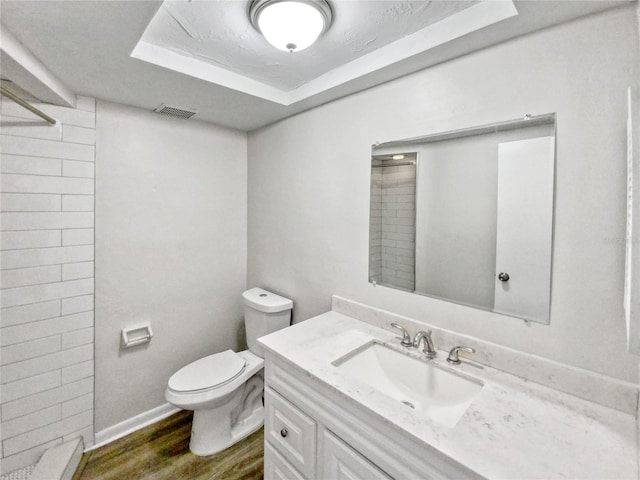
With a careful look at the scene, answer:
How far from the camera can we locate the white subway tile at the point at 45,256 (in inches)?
58.4

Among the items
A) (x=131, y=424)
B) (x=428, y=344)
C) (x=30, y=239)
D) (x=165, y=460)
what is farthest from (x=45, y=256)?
(x=428, y=344)

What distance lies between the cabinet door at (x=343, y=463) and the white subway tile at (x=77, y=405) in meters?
1.55

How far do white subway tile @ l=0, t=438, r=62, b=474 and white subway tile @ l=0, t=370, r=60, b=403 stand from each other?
302 millimetres

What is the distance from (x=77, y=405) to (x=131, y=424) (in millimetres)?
364

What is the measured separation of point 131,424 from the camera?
1.91 m

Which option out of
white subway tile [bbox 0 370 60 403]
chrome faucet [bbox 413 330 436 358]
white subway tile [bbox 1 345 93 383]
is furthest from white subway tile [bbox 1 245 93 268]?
chrome faucet [bbox 413 330 436 358]

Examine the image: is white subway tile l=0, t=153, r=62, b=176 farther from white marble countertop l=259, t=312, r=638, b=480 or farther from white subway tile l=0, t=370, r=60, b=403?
white marble countertop l=259, t=312, r=638, b=480

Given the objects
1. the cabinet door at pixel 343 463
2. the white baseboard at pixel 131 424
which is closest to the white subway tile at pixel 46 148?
the white baseboard at pixel 131 424

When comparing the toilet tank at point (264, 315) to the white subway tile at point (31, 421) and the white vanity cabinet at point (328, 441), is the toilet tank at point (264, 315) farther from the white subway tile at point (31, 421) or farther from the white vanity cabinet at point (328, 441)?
the white subway tile at point (31, 421)

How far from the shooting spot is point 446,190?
1.30 metres

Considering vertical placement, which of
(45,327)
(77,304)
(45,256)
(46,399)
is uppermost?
(45,256)

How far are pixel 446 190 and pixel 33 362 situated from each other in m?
2.29

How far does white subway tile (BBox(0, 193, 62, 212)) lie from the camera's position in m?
1.47

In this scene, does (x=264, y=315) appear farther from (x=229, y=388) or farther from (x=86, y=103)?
(x=86, y=103)
